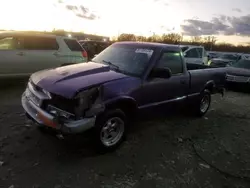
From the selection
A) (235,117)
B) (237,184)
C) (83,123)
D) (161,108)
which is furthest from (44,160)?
(235,117)

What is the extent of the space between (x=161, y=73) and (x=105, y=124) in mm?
1406

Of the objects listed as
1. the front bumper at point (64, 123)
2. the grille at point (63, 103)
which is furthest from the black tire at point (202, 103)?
the grille at point (63, 103)

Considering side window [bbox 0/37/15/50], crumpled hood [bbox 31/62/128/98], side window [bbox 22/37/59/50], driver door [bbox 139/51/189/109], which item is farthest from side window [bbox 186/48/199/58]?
crumpled hood [bbox 31/62/128/98]

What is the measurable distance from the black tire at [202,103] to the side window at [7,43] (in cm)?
563

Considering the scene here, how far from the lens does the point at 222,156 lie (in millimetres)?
4523

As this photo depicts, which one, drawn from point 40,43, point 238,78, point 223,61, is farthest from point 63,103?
point 223,61

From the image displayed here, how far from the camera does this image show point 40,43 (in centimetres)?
835

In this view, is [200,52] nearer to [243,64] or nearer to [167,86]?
[243,64]

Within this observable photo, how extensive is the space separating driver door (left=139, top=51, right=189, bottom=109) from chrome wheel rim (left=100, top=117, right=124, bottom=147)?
0.54 m

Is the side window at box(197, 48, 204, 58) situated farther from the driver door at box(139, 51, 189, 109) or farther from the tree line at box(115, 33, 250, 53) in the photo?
the tree line at box(115, 33, 250, 53)

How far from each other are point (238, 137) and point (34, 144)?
13.5 ft

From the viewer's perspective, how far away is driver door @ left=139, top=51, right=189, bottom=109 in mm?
4632

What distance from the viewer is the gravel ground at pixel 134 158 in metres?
3.47

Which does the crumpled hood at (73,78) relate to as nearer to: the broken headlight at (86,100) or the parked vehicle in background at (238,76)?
the broken headlight at (86,100)
